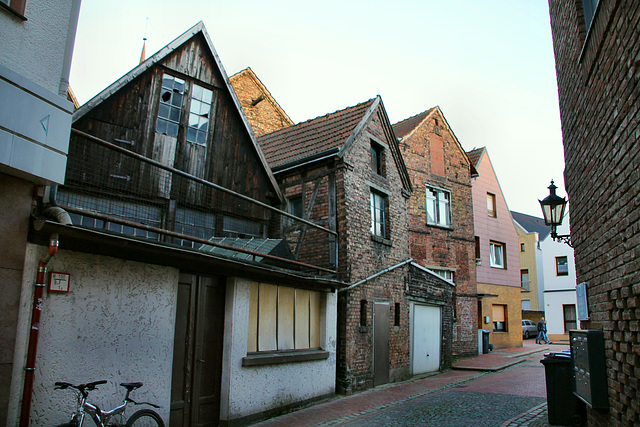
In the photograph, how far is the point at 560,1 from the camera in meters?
6.64

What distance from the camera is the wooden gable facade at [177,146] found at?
848 centimetres

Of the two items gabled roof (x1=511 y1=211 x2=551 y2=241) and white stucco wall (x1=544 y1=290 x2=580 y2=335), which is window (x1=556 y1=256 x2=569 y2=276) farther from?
gabled roof (x1=511 y1=211 x2=551 y2=241)

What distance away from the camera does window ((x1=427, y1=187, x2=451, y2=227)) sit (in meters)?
19.9

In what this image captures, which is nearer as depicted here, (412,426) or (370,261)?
(412,426)

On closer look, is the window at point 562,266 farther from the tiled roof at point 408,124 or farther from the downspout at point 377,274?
the downspout at point 377,274

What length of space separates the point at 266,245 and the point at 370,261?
3630 mm

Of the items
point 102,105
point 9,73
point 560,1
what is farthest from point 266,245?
point 560,1

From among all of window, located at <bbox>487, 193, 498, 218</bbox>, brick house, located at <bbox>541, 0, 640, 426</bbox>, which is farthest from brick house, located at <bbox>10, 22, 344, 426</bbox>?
window, located at <bbox>487, 193, 498, 218</bbox>

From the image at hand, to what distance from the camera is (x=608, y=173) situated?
498 cm

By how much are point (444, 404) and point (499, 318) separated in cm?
1475

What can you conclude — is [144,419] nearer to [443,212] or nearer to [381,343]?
[381,343]

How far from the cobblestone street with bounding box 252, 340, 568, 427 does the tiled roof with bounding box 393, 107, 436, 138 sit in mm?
9822

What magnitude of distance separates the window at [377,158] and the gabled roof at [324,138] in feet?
1.61

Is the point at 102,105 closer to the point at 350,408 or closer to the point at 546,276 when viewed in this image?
the point at 350,408
